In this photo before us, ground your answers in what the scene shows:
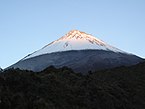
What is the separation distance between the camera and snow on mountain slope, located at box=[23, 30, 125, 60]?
157 m

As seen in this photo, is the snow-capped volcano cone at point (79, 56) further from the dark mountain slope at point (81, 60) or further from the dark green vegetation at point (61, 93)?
the dark green vegetation at point (61, 93)

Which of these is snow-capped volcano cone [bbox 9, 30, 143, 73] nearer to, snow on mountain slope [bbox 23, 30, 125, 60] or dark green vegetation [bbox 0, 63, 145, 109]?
snow on mountain slope [bbox 23, 30, 125, 60]

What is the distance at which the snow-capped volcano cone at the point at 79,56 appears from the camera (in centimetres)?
A: 11835

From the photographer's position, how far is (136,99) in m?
24.2

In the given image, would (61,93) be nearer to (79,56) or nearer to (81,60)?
Answer: (81,60)

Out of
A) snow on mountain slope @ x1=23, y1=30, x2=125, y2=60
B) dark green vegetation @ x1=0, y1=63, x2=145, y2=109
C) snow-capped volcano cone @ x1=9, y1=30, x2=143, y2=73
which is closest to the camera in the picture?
dark green vegetation @ x1=0, y1=63, x2=145, y2=109

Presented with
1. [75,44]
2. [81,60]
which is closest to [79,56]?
[81,60]

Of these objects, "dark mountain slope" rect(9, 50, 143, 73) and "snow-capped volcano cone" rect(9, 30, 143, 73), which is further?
"snow-capped volcano cone" rect(9, 30, 143, 73)

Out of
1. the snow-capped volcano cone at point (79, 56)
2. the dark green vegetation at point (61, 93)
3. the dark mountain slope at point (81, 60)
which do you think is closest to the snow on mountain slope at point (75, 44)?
the snow-capped volcano cone at point (79, 56)

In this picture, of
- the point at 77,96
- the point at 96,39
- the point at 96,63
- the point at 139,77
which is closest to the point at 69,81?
the point at 77,96

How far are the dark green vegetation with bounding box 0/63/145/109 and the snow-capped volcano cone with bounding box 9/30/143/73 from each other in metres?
79.8

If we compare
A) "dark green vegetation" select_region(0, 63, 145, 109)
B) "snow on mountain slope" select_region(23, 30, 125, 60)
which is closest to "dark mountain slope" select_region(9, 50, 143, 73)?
"snow on mountain slope" select_region(23, 30, 125, 60)

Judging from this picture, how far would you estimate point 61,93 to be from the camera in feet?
61.7

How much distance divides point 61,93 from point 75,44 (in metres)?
149
